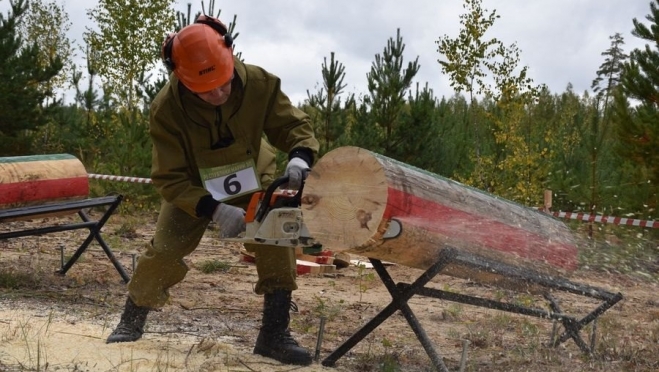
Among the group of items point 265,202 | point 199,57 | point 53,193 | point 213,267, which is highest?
point 199,57

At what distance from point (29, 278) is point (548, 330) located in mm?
3913

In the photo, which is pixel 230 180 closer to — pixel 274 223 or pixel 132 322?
pixel 274 223

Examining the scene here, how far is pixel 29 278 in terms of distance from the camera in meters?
6.18

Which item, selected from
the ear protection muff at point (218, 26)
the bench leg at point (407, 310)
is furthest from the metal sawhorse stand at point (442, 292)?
the ear protection muff at point (218, 26)

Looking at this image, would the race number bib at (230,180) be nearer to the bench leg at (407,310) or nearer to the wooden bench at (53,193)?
the bench leg at (407,310)

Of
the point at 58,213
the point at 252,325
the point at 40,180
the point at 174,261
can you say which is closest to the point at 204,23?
the point at 174,261

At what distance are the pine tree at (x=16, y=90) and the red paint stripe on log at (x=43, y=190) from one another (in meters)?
7.43

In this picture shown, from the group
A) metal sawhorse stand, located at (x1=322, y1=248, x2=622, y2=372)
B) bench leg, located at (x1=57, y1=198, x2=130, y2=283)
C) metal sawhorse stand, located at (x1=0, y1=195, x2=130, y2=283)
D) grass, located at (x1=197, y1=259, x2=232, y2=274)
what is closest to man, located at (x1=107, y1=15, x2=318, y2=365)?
metal sawhorse stand, located at (x1=322, y1=248, x2=622, y2=372)

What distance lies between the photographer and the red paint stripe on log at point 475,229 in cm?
347

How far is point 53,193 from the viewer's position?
21.4 feet

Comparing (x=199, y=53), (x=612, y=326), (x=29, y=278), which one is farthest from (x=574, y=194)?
(x=199, y=53)

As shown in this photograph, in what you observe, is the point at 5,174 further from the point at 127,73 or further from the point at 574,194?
the point at 127,73

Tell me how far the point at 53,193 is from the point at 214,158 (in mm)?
3020

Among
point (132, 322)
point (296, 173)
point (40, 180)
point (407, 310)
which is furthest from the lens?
point (40, 180)
